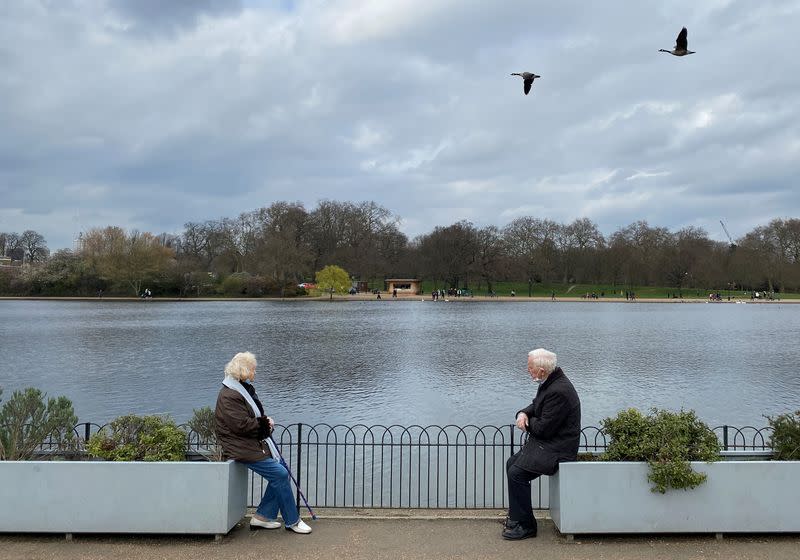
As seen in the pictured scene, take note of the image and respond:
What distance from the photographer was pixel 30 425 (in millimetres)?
6668

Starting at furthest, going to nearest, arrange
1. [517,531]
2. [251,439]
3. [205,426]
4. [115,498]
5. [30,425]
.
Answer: [205,426], [30,425], [251,439], [517,531], [115,498]

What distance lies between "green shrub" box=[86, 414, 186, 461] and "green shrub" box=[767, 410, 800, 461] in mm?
6014

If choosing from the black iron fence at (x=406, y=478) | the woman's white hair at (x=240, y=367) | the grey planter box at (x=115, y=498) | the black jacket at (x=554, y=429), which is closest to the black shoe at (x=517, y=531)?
the black jacket at (x=554, y=429)

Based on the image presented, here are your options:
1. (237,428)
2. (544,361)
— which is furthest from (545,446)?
(237,428)

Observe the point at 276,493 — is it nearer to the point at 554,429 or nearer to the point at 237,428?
the point at 237,428

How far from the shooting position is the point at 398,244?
116188 mm

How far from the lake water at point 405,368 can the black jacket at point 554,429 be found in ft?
27.9

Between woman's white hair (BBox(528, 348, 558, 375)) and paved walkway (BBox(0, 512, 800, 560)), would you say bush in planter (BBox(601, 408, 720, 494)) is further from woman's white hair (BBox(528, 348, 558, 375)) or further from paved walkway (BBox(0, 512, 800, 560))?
woman's white hair (BBox(528, 348, 558, 375))

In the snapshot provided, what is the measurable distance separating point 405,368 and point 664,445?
17.5 metres

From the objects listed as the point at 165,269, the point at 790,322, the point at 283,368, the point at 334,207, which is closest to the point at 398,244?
the point at 334,207

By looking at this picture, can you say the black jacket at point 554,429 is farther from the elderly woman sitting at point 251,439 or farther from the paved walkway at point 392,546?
the elderly woman sitting at point 251,439

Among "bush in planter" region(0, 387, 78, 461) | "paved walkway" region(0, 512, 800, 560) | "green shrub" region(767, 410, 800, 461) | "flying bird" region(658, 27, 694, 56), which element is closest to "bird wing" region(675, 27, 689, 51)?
"flying bird" region(658, 27, 694, 56)

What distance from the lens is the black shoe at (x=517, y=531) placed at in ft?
19.5

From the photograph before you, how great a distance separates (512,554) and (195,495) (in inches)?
115
